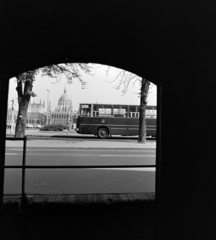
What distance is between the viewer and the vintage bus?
20.9 metres

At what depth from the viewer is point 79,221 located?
11.3 ft

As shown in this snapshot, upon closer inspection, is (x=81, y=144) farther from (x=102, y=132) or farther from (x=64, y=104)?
(x=64, y=104)

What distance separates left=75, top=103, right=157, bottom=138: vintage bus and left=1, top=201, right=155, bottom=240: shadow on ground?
672 inches

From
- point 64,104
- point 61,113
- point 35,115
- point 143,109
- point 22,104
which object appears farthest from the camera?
point 64,104

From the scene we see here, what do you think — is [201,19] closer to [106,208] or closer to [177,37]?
[177,37]

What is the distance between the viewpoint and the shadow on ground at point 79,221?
10.3 ft

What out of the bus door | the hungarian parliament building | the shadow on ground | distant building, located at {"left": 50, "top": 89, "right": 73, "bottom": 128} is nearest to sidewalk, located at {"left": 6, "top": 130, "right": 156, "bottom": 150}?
the bus door

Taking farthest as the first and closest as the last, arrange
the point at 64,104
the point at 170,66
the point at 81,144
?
the point at 64,104, the point at 81,144, the point at 170,66

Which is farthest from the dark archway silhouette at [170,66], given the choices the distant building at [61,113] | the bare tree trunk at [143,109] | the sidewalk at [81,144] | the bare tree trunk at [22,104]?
the distant building at [61,113]

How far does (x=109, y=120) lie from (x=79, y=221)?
1755cm

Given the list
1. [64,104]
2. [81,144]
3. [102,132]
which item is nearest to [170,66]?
[81,144]

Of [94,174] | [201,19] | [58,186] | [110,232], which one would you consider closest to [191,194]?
[110,232]

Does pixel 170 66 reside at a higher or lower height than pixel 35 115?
lower

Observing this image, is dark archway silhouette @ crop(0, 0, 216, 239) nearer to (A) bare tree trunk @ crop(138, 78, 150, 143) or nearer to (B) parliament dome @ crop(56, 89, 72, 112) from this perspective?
(A) bare tree trunk @ crop(138, 78, 150, 143)
